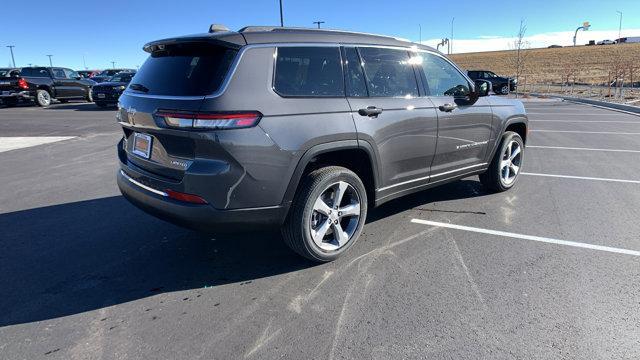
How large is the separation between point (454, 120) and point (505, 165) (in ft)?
5.01

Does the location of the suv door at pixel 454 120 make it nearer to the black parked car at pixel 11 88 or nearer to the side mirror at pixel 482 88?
the side mirror at pixel 482 88

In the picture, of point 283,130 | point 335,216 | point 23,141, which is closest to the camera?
point 283,130

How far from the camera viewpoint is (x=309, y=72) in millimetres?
3412

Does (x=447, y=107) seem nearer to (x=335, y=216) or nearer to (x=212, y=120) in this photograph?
(x=335, y=216)

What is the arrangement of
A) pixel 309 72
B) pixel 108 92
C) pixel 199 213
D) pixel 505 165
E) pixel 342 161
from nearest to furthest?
pixel 199 213, pixel 309 72, pixel 342 161, pixel 505 165, pixel 108 92

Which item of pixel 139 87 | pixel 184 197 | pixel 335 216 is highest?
pixel 139 87

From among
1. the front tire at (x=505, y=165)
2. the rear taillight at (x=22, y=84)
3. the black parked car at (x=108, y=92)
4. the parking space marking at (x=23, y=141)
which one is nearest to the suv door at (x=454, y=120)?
the front tire at (x=505, y=165)

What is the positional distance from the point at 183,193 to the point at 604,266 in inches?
133

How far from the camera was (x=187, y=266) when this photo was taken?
3.61 meters

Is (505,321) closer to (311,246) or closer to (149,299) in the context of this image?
(311,246)

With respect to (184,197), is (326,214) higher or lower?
lower

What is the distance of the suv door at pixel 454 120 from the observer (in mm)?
4477

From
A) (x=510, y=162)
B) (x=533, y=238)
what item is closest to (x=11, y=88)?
(x=510, y=162)

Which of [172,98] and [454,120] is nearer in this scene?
[172,98]
